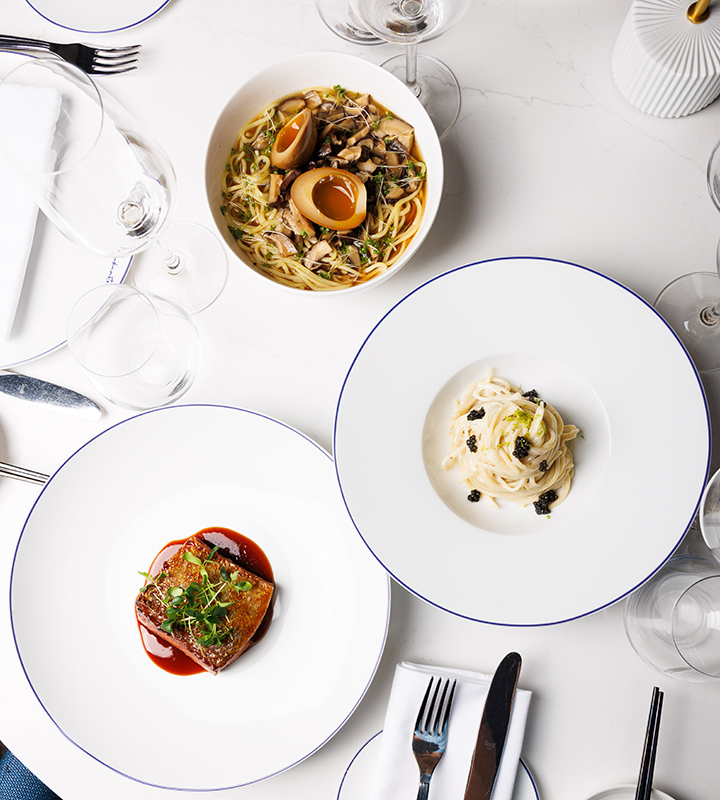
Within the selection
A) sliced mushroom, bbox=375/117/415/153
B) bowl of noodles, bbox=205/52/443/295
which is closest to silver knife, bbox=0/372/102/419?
bowl of noodles, bbox=205/52/443/295

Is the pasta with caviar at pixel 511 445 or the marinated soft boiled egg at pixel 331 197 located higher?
the marinated soft boiled egg at pixel 331 197

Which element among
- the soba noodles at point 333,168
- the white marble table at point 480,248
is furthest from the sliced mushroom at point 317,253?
the white marble table at point 480,248

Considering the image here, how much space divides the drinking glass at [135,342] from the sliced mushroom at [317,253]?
16.0 inches

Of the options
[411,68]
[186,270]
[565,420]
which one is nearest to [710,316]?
[565,420]

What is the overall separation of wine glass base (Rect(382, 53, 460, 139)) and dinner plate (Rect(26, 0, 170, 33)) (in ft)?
2.79

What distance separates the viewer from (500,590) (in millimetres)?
1702

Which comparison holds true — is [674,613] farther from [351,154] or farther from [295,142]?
[295,142]

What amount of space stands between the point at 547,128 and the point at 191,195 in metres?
1.09

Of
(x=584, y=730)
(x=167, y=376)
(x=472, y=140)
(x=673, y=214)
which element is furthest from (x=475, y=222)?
(x=584, y=730)

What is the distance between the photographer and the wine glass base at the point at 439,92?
6.54 feet

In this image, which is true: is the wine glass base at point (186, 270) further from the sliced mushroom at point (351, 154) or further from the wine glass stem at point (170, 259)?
the sliced mushroom at point (351, 154)

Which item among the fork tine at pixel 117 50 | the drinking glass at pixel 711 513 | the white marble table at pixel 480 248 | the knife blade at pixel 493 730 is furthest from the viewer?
the fork tine at pixel 117 50

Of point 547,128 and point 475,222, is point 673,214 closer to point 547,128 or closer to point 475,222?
point 547,128

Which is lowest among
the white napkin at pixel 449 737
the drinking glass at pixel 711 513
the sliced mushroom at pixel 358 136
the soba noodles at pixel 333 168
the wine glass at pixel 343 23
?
the white napkin at pixel 449 737
